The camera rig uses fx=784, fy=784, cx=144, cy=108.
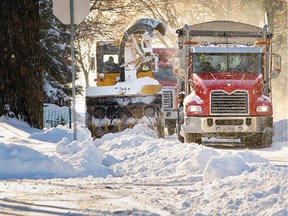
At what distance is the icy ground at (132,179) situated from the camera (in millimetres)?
6922

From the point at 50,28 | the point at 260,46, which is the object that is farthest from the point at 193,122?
the point at 50,28

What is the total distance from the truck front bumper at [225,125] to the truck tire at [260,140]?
0.15 m

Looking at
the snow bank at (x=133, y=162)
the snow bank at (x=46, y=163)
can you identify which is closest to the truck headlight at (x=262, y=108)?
the snow bank at (x=133, y=162)

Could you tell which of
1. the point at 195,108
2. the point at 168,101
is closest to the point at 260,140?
the point at 195,108

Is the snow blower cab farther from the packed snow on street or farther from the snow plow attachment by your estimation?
the packed snow on street

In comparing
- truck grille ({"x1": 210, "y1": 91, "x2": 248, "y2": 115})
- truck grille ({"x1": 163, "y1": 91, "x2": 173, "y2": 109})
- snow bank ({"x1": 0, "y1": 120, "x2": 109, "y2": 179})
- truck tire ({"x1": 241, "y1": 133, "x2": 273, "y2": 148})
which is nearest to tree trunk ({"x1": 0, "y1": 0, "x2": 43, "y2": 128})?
snow bank ({"x1": 0, "y1": 120, "x2": 109, "y2": 179})

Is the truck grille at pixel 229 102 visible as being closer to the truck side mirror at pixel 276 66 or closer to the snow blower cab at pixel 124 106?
the truck side mirror at pixel 276 66

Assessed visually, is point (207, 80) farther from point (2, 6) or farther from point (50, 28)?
point (50, 28)

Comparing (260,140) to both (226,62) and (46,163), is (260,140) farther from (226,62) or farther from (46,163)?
(46,163)

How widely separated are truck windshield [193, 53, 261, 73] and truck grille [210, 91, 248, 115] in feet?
3.15

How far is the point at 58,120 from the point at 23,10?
15.8m

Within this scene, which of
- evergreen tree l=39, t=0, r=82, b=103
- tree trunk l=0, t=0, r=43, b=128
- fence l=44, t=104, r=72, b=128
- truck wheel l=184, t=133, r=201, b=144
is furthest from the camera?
evergreen tree l=39, t=0, r=82, b=103

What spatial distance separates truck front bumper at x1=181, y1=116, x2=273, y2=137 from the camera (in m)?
18.3

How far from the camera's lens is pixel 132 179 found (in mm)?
10062
